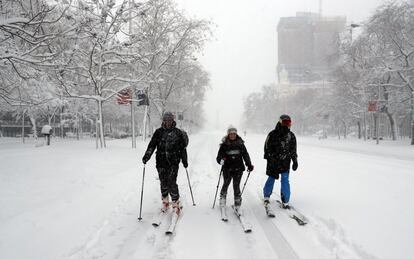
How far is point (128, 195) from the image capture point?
8258 mm

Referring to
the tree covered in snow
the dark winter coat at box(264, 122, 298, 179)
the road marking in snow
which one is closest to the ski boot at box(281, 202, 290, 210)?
the road marking in snow

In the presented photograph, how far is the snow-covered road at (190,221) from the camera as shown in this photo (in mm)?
4645

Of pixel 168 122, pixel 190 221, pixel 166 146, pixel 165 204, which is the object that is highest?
pixel 168 122

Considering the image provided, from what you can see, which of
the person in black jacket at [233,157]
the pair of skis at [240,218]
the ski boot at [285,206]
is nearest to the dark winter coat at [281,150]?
the person in black jacket at [233,157]

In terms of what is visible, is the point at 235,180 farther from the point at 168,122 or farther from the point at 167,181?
the point at 168,122

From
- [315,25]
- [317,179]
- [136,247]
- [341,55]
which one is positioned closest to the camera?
[136,247]

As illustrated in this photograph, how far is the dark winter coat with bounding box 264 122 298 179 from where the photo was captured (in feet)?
22.3

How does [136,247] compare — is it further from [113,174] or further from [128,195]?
[113,174]

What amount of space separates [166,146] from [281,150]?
2.49 meters

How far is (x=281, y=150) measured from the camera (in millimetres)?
6820

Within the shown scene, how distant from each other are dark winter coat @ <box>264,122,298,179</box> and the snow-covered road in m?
0.96

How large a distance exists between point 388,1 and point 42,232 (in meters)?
30.1

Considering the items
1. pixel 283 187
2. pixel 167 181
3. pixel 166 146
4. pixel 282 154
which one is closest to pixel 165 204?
pixel 167 181

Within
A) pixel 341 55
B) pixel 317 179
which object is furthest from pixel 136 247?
pixel 341 55
